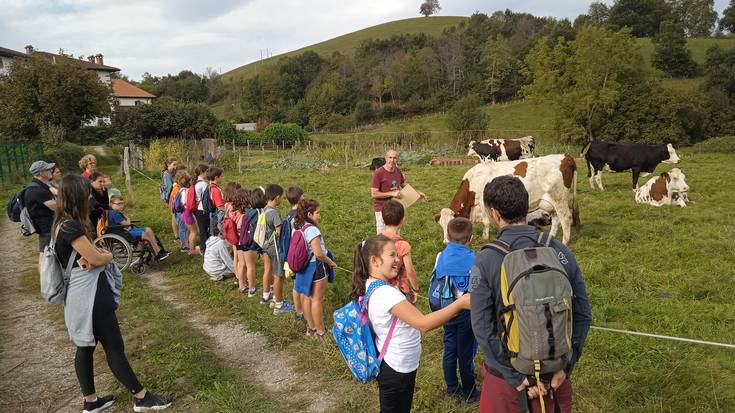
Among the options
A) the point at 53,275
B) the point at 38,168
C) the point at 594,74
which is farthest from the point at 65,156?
the point at 594,74

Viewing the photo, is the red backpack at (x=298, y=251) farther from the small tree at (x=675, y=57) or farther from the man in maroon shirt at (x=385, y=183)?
the small tree at (x=675, y=57)

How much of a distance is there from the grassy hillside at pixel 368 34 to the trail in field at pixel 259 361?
322 feet

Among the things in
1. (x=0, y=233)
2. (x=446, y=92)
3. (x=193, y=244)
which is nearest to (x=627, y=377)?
(x=193, y=244)

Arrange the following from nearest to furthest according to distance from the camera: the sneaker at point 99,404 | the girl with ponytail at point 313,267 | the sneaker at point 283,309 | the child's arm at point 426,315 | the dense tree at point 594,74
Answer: the child's arm at point 426,315 → the sneaker at point 99,404 → the girl with ponytail at point 313,267 → the sneaker at point 283,309 → the dense tree at point 594,74

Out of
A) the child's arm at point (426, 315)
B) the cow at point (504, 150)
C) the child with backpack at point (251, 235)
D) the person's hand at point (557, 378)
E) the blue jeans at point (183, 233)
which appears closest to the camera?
the person's hand at point (557, 378)

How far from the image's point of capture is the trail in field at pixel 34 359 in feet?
12.6

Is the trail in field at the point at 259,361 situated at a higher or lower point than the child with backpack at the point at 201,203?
lower

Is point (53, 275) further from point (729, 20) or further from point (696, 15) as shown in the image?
point (696, 15)

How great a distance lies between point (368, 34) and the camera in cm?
11094

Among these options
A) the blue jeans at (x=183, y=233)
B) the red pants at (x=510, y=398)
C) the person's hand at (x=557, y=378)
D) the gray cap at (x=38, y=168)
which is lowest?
the blue jeans at (x=183, y=233)

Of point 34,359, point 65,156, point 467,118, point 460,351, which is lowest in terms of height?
point 34,359

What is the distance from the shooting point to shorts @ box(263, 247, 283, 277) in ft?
17.3

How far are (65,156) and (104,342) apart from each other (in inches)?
854

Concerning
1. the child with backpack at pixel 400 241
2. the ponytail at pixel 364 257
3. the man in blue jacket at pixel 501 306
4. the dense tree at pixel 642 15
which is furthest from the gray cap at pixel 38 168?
the dense tree at pixel 642 15
